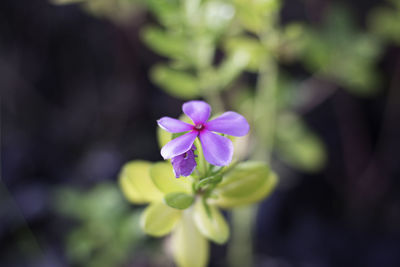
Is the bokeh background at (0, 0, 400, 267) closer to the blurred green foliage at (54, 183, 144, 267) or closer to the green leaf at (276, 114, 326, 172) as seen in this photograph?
the blurred green foliage at (54, 183, 144, 267)

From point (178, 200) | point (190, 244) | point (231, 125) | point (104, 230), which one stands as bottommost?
point (104, 230)

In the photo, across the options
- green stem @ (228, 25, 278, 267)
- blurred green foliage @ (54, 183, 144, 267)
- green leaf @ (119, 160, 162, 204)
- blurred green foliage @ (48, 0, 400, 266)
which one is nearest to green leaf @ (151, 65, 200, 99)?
blurred green foliage @ (48, 0, 400, 266)

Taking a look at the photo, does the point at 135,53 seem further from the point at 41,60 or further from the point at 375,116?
the point at 375,116

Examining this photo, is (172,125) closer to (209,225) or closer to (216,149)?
(216,149)

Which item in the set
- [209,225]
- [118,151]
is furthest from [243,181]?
[118,151]

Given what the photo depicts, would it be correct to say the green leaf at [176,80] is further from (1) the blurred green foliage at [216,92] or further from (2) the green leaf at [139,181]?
(2) the green leaf at [139,181]

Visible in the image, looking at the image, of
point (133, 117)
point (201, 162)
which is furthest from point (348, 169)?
point (201, 162)
